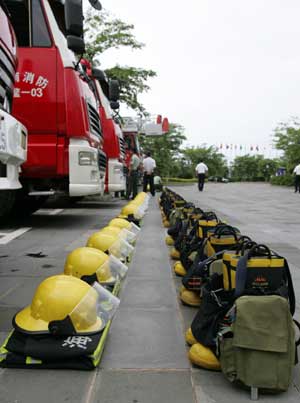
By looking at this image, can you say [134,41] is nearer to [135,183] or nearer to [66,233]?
[135,183]

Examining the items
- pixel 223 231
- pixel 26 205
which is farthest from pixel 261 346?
pixel 26 205

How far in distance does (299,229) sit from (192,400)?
23.3 ft

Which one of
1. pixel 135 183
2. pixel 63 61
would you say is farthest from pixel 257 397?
pixel 135 183

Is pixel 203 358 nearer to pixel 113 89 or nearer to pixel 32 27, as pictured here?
pixel 32 27

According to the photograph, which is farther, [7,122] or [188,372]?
[7,122]

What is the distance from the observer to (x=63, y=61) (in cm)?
695

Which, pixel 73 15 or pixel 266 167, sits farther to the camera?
pixel 266 167

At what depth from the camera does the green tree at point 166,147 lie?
49.0m

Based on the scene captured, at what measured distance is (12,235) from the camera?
7113mm

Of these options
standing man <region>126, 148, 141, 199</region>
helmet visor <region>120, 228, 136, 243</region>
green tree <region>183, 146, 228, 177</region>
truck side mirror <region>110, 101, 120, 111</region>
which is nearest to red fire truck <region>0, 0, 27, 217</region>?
helmet visor <region>120, 228, 136, 243</region>

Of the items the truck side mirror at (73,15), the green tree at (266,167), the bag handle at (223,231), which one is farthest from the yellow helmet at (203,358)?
the green tree at (266,167)

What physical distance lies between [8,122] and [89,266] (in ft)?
4.33

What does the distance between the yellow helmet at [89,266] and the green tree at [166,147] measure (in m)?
42.4

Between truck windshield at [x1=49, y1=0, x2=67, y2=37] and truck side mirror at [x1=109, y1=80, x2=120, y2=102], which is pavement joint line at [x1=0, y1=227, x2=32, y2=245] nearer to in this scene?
truck windshield at [x1=49, y1=0, x2=67, y2=37]
